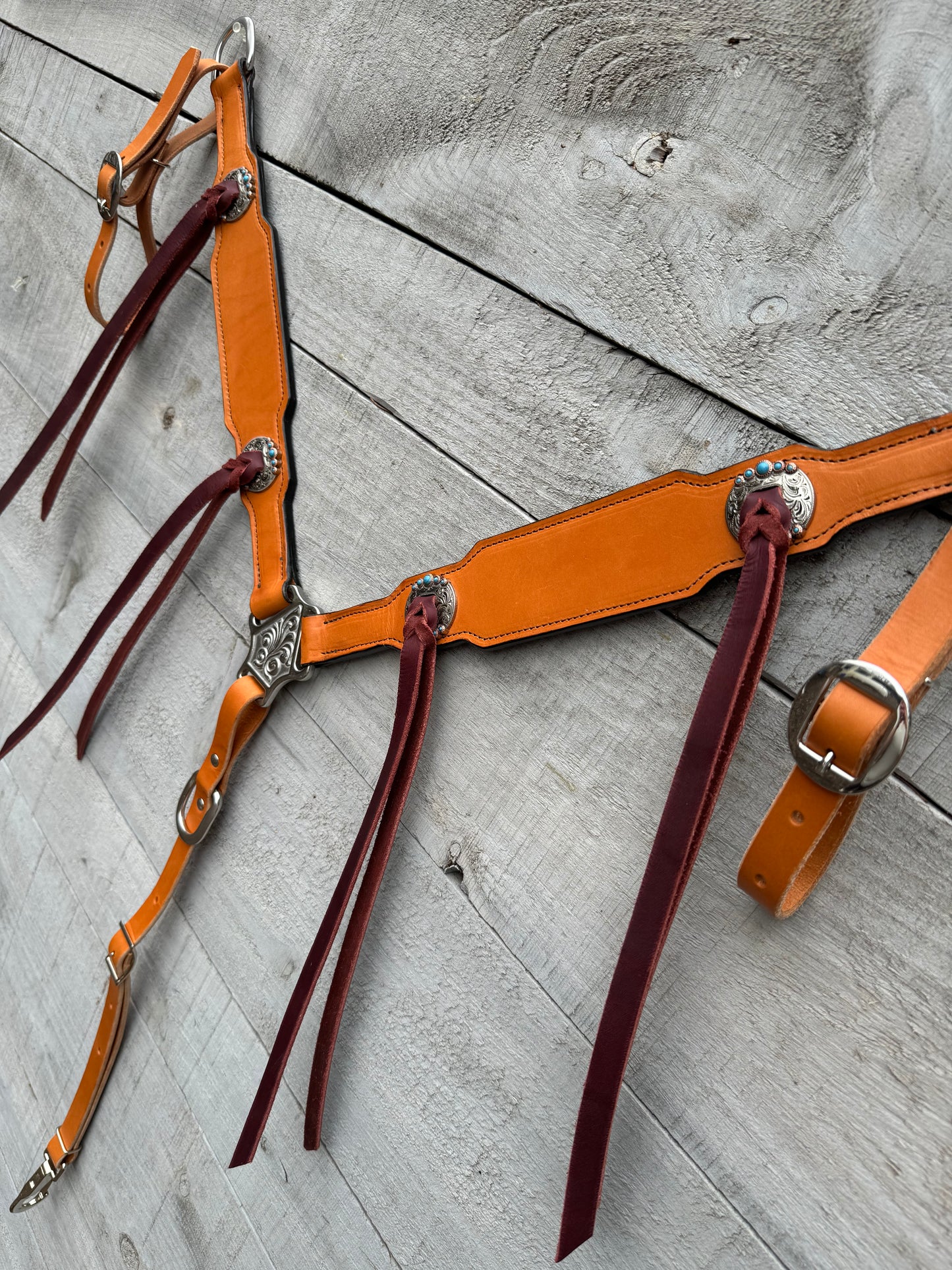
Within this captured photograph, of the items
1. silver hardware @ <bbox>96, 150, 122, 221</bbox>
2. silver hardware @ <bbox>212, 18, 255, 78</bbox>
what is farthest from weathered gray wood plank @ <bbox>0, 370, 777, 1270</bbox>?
silver hardware @ <bbox>212, 18, 255, 78</bbox>

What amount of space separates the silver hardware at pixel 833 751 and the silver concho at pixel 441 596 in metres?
0.33

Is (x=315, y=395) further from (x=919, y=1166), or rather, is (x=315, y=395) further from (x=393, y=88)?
(x=919, y=1166)

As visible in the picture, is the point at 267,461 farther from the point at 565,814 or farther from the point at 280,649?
the point at 565,814

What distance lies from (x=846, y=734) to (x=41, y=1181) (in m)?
1.10

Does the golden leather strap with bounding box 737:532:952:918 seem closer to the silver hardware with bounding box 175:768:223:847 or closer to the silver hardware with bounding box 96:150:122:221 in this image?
the silver hardware with bounding box 175:768:223:847

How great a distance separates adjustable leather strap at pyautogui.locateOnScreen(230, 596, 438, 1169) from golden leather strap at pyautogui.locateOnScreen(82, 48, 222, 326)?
638 millimetres

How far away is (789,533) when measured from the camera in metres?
0.59

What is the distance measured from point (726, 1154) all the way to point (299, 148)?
3.26 ft

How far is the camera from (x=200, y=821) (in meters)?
0.96

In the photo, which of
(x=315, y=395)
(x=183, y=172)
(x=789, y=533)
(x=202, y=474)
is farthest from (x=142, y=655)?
(x=789, y=533)

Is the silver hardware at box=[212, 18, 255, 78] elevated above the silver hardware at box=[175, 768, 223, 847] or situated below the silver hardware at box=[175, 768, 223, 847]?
above

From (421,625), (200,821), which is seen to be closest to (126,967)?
(200,821)

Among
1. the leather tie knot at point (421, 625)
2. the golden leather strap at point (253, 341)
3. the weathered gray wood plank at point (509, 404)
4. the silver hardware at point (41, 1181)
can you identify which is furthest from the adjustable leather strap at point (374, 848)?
the silver hardware at point (41, 1181)

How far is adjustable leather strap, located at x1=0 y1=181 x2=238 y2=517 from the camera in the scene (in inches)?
38.5
